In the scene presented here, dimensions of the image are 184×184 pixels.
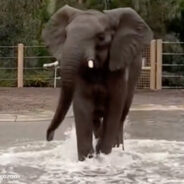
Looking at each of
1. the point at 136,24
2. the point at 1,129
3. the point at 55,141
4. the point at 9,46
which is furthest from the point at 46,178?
the point at 9,46

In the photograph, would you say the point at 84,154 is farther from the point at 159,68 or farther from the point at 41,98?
the point at 159,68

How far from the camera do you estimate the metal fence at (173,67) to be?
2412cm

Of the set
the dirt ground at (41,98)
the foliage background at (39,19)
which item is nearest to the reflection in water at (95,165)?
the dirt ground at (41,98)

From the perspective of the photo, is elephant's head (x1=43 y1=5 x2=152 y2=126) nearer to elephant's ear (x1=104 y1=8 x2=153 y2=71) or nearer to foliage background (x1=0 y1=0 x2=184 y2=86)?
elephant's ear (x1=104 y1=8 x2=153 y2=71)

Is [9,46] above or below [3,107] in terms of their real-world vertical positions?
above

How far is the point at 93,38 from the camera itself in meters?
7.55

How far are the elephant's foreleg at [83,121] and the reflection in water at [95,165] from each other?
27 centimetres

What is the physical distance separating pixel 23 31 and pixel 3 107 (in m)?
9.57

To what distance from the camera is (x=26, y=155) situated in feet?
29.6

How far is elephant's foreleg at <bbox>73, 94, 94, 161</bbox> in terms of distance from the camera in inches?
308

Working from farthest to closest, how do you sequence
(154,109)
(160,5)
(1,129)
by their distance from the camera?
(160,5) → (154,109) → (1,129)

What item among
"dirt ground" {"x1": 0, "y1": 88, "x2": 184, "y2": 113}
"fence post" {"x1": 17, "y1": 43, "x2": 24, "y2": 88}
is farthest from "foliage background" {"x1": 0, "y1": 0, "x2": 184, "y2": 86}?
"dirt ground" {"x1": 0, "y1": 88, "x2": 184, "y2": 113}

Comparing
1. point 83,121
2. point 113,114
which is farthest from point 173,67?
point 83,121

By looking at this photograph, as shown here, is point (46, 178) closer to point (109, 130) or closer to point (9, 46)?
point (109, 130)
